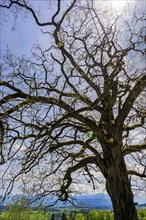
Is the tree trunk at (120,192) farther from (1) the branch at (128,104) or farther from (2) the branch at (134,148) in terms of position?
(1) the branch at (128,104)

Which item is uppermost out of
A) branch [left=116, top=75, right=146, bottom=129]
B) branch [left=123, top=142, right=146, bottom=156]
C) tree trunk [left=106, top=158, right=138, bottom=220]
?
branch [left=116, top=75, right=146, bottom=129]

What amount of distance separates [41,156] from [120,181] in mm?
2157

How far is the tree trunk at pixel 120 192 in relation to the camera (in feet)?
25.6

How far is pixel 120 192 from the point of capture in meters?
8.02

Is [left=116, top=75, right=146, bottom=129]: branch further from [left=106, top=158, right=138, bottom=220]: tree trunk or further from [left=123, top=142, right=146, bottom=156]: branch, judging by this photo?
[left=106, top=158, right=138, bottom=220]: tree trunk

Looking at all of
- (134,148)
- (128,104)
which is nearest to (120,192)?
(134,148)

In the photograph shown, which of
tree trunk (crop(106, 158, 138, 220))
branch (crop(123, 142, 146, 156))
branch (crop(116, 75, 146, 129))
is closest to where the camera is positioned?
tree trunk (crop(106, 158, 138, 220))

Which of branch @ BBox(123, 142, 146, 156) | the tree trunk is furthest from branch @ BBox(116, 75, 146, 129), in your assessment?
the tree trunk

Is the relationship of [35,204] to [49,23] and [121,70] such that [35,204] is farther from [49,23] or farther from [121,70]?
[49,23]

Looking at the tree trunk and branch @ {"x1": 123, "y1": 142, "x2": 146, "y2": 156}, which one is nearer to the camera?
the tree trunk

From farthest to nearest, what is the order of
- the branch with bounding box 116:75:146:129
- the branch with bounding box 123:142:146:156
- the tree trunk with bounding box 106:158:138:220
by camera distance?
the branch with bounding box 123:142:146:156 → the branch with bounding box 116:75:146:129 → the tree trunk with bounding box 106:158:138:220

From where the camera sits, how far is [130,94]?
855 centimetres

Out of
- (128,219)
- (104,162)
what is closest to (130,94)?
(104,162)

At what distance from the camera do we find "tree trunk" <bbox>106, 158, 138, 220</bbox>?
7.80 m
